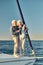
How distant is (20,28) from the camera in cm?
429

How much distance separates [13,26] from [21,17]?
8.9 inches

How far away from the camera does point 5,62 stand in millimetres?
4281

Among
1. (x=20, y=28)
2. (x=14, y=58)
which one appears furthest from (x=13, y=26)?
(x=14, y=58)

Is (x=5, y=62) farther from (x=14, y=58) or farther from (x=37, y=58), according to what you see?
(x=37, y=58)

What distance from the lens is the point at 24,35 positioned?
4379mm

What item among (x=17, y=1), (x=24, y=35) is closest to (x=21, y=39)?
(x=24, y=35)

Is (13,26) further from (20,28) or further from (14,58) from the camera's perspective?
(14,58)

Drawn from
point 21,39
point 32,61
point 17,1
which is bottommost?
point 32,61

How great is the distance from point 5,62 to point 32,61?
359 millimetres

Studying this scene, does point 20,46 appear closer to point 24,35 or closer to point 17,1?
point 24,35

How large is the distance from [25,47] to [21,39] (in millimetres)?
168

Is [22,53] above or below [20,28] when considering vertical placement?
below

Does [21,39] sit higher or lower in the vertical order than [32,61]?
higher

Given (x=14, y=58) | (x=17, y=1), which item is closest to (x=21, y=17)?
(x=17, y=1)
